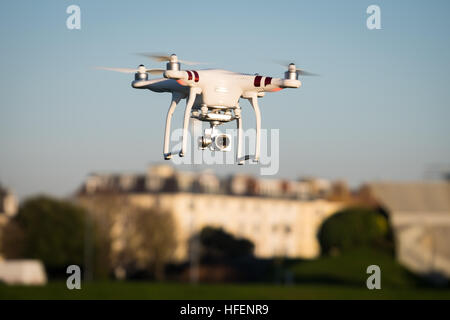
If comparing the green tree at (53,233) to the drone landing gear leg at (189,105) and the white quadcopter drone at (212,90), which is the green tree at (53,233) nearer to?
the white quadcopter drone at (212,90)

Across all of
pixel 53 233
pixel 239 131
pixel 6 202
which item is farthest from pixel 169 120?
pixel 6 202

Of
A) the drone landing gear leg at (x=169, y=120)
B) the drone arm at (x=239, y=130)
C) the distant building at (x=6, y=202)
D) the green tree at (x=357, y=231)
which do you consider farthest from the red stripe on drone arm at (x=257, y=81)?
the distant building at (x=6, y=202)

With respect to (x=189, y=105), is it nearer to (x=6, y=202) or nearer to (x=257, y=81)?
(x=257, y=81)

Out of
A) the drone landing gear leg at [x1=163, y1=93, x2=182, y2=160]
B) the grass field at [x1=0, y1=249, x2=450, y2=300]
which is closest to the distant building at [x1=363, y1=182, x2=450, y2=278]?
the grass field at [x1=0, y1=249, x2=450, y2=300]

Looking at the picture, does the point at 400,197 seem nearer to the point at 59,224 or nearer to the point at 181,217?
the point at 59,224

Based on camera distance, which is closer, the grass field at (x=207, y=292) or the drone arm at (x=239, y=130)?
the drone arm at (x=239, y=130)
